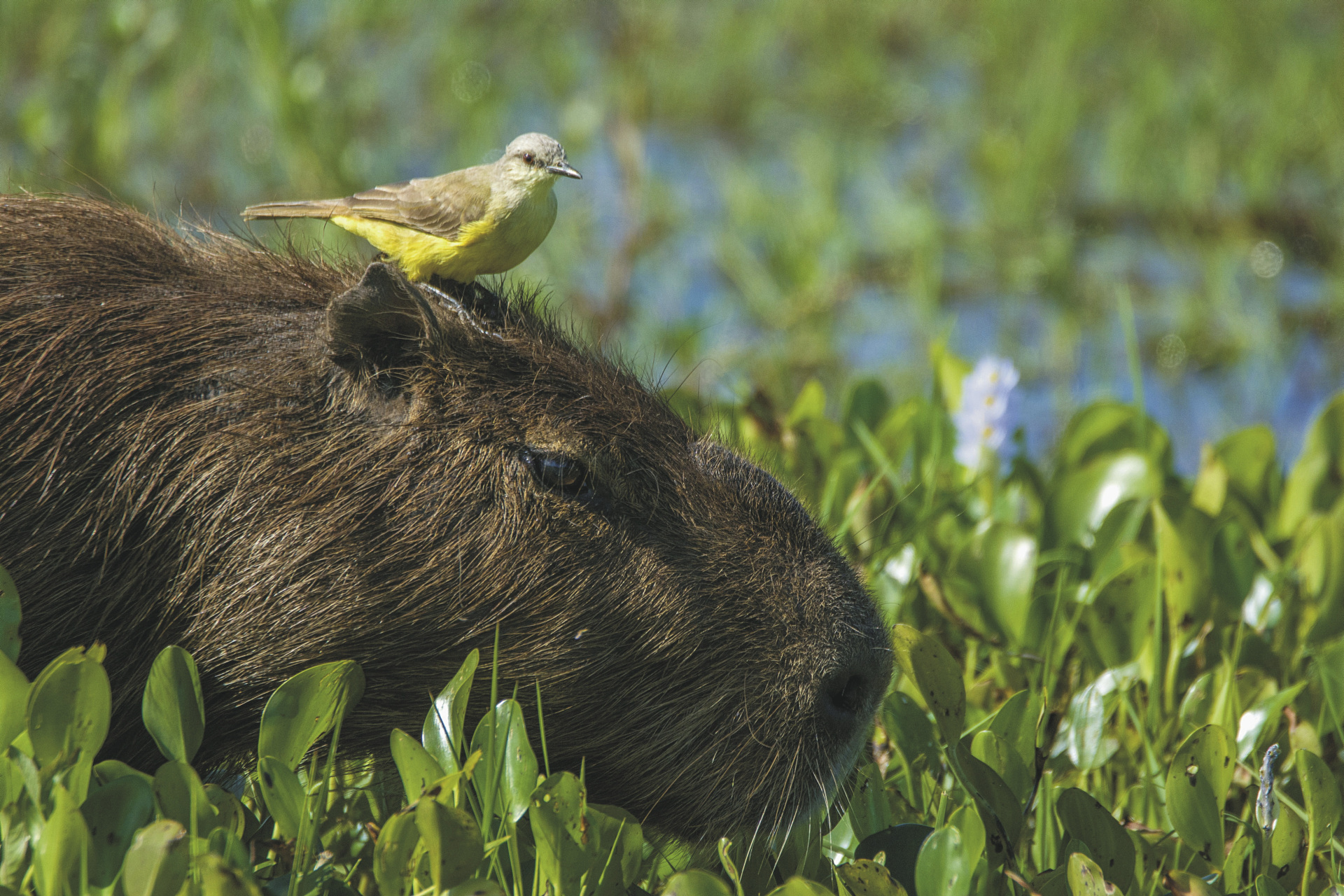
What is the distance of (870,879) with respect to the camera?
1835mm

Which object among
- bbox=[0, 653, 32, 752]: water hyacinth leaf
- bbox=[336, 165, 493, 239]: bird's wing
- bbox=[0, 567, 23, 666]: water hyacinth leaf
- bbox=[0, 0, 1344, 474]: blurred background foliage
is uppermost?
bbox=[336, 165, 493, 239]: bird's wing

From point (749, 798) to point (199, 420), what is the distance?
1022mm

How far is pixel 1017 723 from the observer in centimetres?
223

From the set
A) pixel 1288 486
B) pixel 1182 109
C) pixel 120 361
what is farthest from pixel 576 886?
pixel 1182 109

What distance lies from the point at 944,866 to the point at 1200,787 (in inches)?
19.1

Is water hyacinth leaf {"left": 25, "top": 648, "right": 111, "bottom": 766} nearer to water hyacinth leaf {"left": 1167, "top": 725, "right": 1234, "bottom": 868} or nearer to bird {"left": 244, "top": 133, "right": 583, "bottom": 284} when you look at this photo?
bird {"left": 244, "top": 133, "right": 583, "bottom": 284}

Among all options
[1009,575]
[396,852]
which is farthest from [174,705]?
[1009,575]

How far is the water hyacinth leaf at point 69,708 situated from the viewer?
1687 millimetres

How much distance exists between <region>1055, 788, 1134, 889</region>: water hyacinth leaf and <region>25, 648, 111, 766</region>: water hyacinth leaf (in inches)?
52.9

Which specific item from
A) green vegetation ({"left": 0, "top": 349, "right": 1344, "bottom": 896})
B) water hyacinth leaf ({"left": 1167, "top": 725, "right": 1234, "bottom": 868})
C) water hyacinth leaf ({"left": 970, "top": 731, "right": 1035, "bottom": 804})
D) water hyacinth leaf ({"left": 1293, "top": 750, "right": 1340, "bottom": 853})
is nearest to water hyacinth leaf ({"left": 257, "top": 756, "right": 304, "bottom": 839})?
green vegetation ({"left": 0, "top": 349, "right": 1344, "bottom": 896})

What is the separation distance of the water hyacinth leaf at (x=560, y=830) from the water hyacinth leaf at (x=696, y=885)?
6.2 inches

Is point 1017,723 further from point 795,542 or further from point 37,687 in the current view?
point 37,687

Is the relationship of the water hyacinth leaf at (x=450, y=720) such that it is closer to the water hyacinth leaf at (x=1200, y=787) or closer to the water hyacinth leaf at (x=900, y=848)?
the water hyacinth leaf at (x=900, y=848)

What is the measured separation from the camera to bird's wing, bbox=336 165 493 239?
2.16 m
